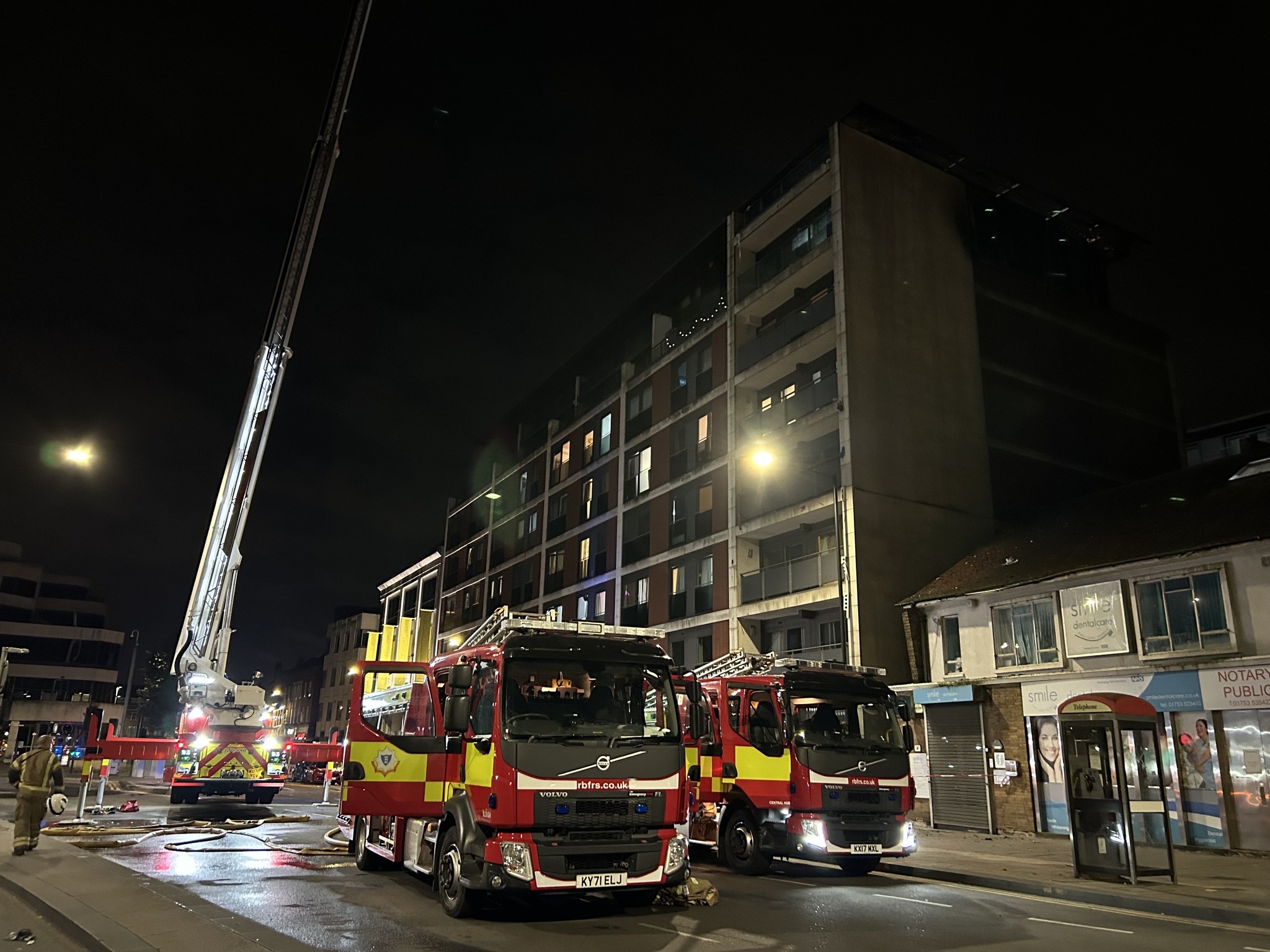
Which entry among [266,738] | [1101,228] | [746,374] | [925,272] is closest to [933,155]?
[925,272]

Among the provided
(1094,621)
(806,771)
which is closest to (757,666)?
(806,771)

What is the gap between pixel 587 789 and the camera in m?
8.90

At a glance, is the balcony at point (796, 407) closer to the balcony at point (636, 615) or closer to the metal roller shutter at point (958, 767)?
the balcony at point (636, 615)

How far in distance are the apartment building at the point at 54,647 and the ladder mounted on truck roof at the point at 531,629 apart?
89.2 m

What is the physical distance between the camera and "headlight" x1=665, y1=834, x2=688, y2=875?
9.14 metres

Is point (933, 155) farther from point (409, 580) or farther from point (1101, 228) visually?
point (409, 580)

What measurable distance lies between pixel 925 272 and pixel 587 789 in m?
25.0

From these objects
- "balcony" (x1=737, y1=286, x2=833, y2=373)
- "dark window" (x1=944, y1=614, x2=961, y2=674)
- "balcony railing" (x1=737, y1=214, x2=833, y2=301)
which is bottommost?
"dark window" (x1=944, y1=614, x2=961, y2=674)

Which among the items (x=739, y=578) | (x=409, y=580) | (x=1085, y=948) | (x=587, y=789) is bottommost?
(x=1085, y=948)

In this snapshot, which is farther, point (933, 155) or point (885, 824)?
point (933, 155)

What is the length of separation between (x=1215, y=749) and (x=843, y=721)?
832cm

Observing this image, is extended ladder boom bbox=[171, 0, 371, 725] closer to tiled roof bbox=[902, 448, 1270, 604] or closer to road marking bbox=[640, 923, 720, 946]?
road marking bbox=[640, 923, 720, 946]

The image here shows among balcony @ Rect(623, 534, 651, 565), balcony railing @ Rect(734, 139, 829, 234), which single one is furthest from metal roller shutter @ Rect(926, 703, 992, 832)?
balcony railing @ Rect(734, 139, 829, 234)

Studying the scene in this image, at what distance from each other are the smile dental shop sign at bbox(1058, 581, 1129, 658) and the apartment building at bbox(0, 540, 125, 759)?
8910 cm
